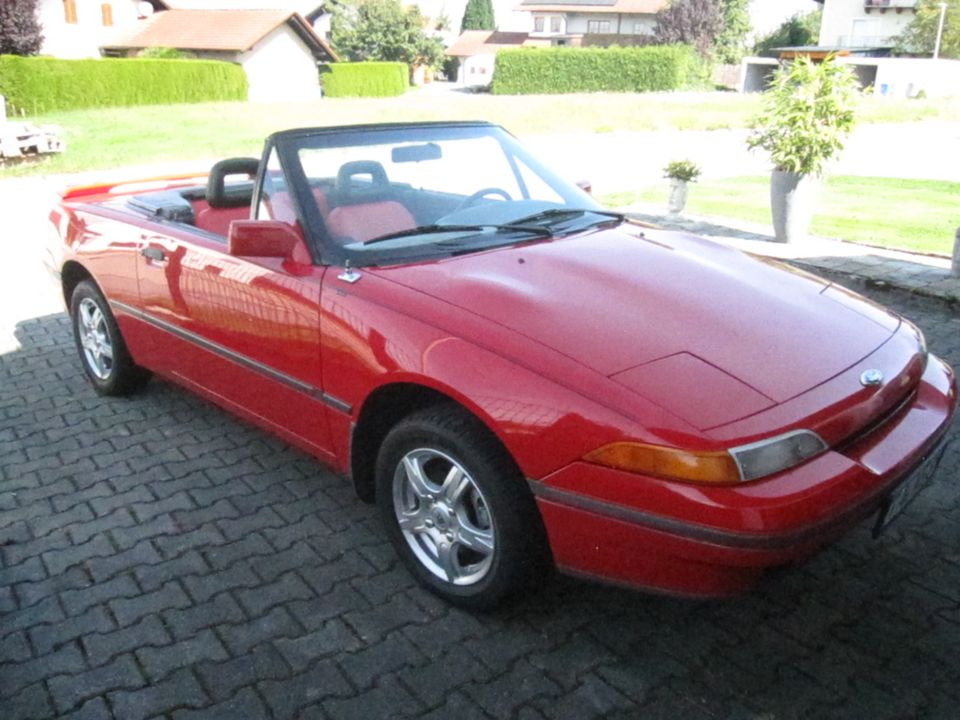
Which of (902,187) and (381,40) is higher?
(381,40)

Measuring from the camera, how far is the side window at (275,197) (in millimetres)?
3467

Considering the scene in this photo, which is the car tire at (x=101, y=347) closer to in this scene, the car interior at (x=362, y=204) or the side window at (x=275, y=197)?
the car interior at (x=362, y=204)

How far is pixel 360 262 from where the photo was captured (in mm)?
3154

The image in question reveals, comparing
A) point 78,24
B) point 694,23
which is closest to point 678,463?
point 78,24

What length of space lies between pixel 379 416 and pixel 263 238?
0.82m

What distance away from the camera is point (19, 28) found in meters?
34.8

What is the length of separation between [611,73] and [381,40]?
2202 cm

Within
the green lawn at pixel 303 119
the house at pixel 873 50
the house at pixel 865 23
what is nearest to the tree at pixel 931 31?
the house at pixel 873 50

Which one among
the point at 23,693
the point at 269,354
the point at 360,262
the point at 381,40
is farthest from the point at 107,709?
the point at 381,40

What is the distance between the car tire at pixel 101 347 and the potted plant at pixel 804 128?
256 inches

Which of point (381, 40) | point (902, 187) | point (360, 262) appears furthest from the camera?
point (381, 40)

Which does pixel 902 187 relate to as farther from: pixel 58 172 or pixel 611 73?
pixel 611 73

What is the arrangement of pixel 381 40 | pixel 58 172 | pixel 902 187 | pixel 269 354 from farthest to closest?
pixel 381 40 < pixel 58 172 < pixel 902 187 < pixel 269 354

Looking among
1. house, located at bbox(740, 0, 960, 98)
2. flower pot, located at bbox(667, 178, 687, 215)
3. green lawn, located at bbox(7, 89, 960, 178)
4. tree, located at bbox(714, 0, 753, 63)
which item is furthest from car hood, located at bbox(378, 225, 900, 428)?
tree, located at bbox(714, 0, 753, 63)
